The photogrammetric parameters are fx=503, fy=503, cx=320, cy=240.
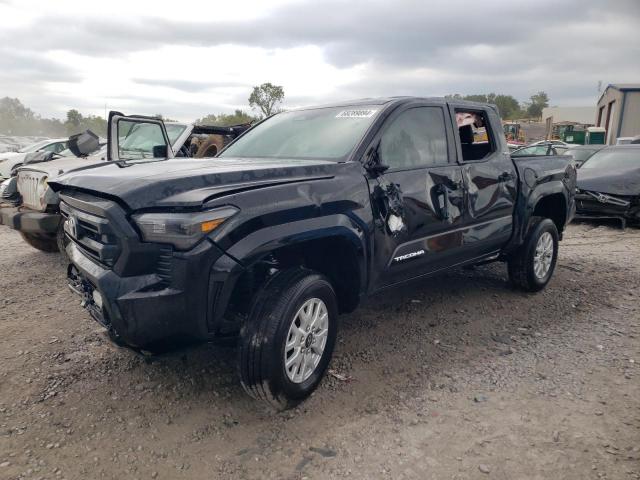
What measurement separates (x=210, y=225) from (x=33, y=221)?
13.1 feet

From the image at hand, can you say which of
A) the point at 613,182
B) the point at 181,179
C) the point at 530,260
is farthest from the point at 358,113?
the point at 613,182

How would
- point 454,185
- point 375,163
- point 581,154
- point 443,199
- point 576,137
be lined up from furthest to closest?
point 576,137 → point 581,154 → point 454,185 → point 443,199 → point 375,163

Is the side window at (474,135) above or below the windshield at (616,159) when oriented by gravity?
above

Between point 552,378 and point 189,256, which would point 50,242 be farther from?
point 552,378

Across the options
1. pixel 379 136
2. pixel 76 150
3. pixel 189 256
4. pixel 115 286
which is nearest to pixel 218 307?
pixel 189 256

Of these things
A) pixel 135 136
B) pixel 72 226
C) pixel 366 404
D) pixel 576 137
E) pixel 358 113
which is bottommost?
pixel 366 404

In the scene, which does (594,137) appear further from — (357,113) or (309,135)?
(309,135)

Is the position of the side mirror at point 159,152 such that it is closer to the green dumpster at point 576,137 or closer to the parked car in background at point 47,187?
the parked car in background at point 47,187

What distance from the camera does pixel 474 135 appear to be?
4594 mm

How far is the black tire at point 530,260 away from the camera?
4.92m

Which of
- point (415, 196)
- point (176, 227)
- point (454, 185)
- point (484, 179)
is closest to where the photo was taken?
point (176, 227)

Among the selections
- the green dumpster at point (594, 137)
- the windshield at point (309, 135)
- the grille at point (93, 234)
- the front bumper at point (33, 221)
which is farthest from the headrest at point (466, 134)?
the green dumpster at point (594, 137)

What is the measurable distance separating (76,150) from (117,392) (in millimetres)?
4190

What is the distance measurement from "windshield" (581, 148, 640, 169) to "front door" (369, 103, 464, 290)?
720 centimetres
